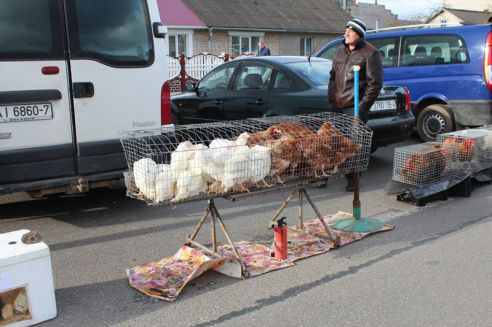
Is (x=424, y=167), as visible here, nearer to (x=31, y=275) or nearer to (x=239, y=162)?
(x=239, y=162)

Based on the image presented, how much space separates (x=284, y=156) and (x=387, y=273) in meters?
1.27

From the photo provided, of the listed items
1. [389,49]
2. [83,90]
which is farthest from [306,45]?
[83,90]

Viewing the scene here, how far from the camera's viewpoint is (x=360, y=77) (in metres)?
5.91

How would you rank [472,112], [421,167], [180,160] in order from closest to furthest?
[180,160], [421,167], [472,112]

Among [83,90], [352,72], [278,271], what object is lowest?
[278,271]

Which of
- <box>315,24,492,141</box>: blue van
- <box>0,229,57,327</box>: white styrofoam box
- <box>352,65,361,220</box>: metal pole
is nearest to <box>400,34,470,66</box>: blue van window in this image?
<box>315,24,492,141</box>: blue van

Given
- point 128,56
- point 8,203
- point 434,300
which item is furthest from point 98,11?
point 434,300

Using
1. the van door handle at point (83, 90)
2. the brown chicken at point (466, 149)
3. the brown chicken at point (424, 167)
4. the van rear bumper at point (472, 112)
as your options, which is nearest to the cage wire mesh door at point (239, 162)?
the van door handle at point (83, 90)

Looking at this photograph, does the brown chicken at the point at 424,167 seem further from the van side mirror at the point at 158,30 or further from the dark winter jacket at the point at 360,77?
the van side mirror at the point at 158,30

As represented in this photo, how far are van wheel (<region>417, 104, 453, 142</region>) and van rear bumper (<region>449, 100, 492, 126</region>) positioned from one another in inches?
6.3

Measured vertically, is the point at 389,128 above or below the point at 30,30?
below

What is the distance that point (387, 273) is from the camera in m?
4.24

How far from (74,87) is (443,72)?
22.0ft

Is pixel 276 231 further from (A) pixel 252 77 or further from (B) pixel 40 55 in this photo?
(A) pixel 252 77
